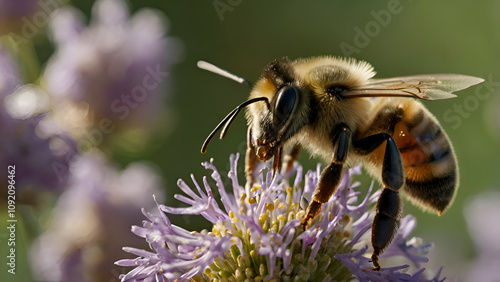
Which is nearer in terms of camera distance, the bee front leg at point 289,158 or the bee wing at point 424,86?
the bee wing at point 424,86

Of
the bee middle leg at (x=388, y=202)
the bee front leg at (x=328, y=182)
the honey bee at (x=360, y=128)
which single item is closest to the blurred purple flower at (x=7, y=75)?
the honey bee at (x=360, y=128)

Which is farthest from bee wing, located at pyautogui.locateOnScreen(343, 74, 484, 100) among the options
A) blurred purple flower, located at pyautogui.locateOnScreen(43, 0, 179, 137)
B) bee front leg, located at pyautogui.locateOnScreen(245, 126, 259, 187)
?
blurred purple flower, located at pyautogui.locateOnScreen(43, 0, 179, 137)

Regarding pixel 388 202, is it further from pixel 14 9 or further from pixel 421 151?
pixel 14 9

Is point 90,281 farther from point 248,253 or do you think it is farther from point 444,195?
point 444,195

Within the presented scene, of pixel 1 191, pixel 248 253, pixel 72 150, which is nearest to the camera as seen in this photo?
pixel 248 253

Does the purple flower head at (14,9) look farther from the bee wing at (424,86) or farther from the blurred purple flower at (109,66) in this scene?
the bee wing at (424,86)

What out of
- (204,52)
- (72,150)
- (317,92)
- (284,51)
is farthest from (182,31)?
(317,92)

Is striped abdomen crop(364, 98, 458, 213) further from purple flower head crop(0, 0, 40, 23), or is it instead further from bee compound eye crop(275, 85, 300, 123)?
purple flower head crop(0, 0, 40, 23)
